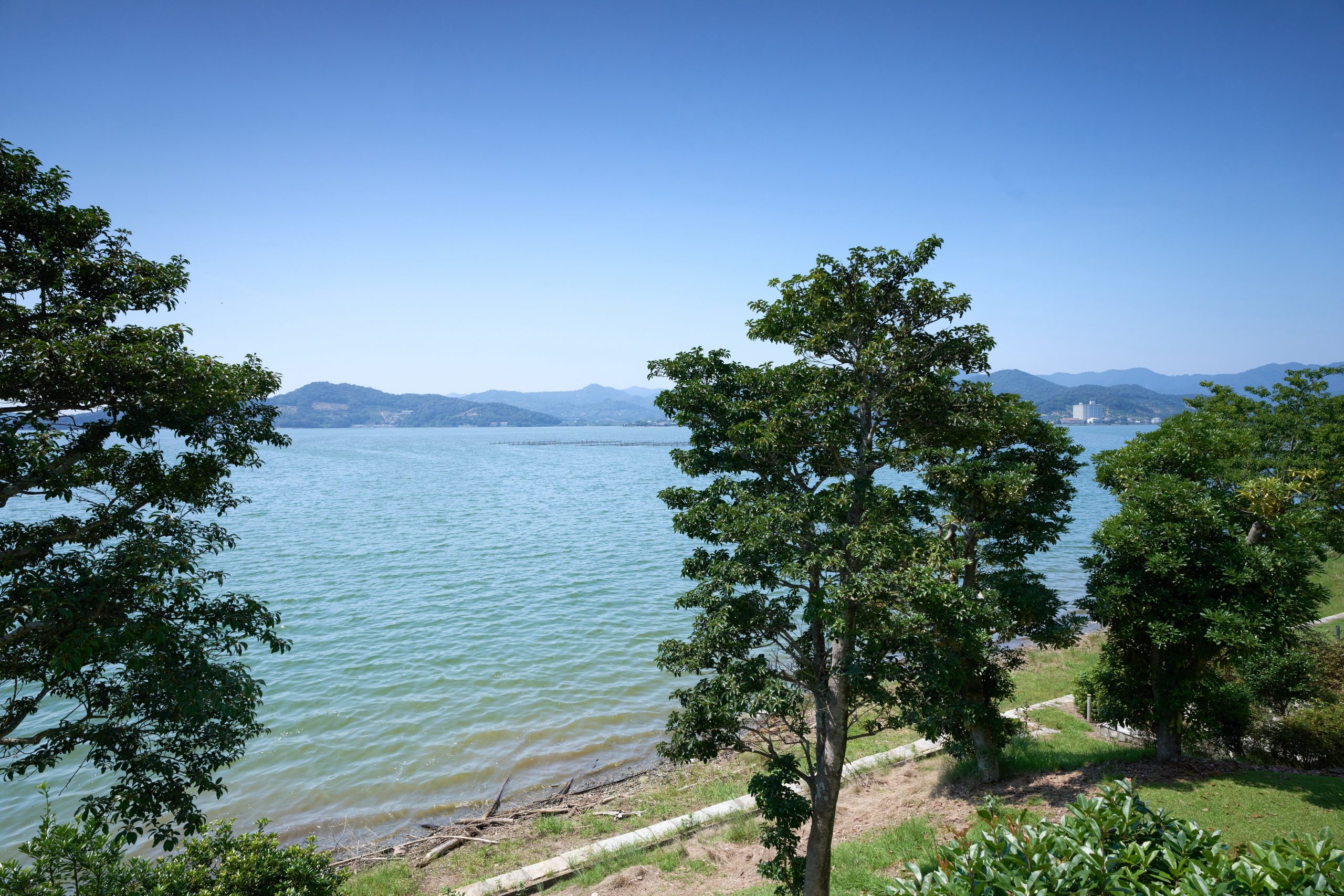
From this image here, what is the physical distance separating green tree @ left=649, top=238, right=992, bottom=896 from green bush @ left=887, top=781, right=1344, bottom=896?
4.45m

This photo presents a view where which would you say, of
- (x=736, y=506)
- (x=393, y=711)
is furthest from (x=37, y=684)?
(x=736, y=506)

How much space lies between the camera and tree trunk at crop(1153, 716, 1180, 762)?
50.6 ft

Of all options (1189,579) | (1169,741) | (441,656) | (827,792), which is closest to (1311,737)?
(1169,741)

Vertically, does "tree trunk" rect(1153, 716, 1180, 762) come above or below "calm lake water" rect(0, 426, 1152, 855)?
above

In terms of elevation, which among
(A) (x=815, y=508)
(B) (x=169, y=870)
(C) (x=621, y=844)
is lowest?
(C) (x=621, y=844)

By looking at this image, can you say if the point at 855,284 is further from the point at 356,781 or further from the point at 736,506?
the point at 356,781

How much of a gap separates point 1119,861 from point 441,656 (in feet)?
87.8

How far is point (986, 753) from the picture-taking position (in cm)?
1608

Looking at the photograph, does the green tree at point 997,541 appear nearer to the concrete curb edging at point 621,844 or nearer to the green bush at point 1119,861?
the concrete curb edging at point 621,844

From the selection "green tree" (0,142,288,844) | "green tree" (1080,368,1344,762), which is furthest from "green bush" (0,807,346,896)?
"green tree" (1080,368,1344,762)

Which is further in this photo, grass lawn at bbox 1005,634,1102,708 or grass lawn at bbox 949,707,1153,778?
grass lawn at bbox 1005,634,1102,708

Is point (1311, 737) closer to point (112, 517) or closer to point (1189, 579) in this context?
point (1189, 579)

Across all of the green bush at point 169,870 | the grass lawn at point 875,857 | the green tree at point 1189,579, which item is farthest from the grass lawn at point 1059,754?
the green bush at point 169,870

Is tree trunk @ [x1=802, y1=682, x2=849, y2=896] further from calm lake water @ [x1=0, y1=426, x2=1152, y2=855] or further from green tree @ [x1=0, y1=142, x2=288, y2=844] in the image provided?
calm lake water @ [x1=0, y1=426, x2=1152, y2=855]
